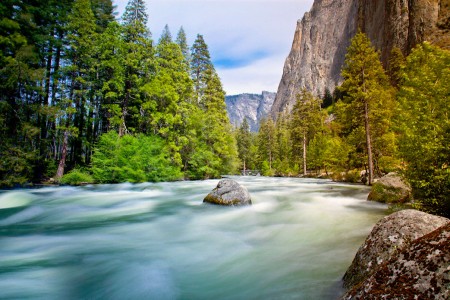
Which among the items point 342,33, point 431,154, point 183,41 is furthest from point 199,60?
point 342,33

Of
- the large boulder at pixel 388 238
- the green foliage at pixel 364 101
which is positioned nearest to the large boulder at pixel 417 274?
the large boulder at pixel 388 238

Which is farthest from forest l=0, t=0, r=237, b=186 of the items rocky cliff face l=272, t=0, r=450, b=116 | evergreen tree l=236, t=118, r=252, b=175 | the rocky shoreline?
evergreen tree l=236, t=118, r=252, b=175

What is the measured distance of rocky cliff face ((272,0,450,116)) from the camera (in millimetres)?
39062

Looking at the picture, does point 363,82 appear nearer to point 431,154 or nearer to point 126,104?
point 431,154

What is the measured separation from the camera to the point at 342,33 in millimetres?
114188

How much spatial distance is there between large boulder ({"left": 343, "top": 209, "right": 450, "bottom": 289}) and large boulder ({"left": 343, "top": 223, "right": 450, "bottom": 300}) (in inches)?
75.4

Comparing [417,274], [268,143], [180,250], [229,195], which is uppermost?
[268,143]

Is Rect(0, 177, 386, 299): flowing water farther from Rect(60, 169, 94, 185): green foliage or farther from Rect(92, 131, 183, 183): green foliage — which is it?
Rect(92, 131, 183, 183): green foliage

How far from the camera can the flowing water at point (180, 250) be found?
13.8ft

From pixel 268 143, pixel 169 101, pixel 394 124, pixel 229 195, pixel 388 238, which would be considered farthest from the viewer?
pixel 268 143

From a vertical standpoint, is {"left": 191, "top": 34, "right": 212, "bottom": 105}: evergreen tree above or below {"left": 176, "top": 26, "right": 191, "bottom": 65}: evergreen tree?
below

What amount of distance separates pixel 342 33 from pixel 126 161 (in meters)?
122

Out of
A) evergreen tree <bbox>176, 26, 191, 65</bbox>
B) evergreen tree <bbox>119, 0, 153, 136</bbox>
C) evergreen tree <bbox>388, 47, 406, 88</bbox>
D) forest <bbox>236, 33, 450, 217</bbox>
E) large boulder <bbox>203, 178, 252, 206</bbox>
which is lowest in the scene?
large boulder <bbox>203, 178, 252, 206</bbox>

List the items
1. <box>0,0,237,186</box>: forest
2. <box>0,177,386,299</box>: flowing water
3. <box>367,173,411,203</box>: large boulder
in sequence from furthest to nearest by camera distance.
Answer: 1. <box>0,0,237,186</box>: forest
2. <box>367,173,411,203</box>: large boulder
3. <box>0,177,386,299</box>: flowing water
